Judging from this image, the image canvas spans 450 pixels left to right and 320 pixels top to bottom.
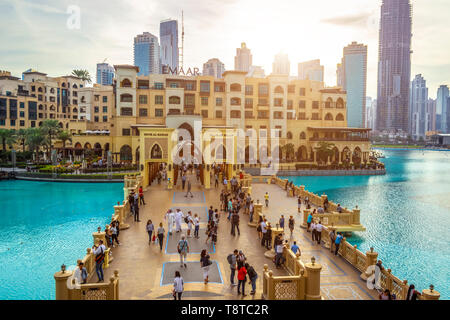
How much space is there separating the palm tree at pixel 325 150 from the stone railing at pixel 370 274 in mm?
54218

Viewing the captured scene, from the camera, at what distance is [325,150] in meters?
71.0

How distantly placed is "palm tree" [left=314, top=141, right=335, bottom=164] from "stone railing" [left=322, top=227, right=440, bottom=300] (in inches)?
2135

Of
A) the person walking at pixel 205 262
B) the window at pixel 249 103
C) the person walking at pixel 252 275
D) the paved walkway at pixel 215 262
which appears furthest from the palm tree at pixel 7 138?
the person walking at pixel 252 275

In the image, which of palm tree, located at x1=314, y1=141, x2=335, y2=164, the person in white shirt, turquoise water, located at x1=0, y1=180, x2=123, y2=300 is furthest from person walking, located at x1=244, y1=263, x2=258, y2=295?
palm tree, located at x1=314, y1=141, x2=335, y2=164

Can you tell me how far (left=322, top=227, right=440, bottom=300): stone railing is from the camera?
420 inches

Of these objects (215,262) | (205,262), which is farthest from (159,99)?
(205,262)

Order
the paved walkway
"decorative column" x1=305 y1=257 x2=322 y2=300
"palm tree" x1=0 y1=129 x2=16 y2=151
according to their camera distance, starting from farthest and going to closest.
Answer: "palm tree" x1=0 y1=129 x2=16 y2=151
the paved walkway
"decorative column" x1=305 y1=257 x2=322 y2=300

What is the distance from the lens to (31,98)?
87.6 metres

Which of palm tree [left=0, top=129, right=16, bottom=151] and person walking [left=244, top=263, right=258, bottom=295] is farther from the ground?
palm tree [left=0, top=129, right=16, bottom=151]

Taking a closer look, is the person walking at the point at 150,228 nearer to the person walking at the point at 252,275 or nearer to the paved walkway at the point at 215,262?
the paved walkway at the point at 215,262

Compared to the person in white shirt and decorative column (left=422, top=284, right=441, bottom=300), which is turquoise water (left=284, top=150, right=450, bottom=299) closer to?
the person in white shirt

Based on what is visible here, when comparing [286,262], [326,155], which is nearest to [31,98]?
[326,155]
